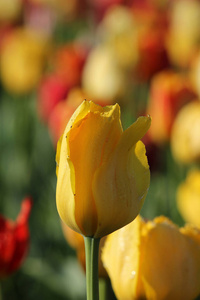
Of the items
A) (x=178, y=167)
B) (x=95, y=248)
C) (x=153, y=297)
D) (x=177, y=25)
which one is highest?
(x=95, y=248)

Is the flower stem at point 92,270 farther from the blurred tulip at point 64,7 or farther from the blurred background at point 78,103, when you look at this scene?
the blurred tulip at point 64,7

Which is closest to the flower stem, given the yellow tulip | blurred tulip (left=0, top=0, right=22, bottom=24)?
the yellow tulip

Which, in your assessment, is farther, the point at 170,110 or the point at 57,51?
the point at 57,51

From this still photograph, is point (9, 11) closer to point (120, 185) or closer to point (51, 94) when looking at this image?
point (51, 94)

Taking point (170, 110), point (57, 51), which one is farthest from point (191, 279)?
point (57, 51)

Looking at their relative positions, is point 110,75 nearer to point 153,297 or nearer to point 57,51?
point 57,51

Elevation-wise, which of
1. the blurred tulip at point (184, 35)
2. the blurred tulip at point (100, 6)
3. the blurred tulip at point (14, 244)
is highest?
the blurred tulip at point (14, 244)

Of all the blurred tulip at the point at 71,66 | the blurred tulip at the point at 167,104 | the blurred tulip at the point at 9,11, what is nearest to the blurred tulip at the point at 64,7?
the blurred tulip at the point at 9,11
